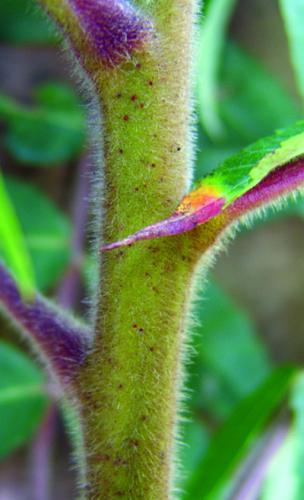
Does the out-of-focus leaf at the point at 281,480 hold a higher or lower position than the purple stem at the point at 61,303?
higher

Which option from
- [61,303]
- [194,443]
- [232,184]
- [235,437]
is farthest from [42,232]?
[232,184]

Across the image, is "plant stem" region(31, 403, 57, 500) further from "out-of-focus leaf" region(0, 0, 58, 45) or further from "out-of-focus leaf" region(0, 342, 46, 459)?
"out-of-focus leaf" region(0, 0, 58, 45)

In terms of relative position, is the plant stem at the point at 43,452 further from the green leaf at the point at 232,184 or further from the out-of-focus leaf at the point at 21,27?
the green leaf at the point at 232,184

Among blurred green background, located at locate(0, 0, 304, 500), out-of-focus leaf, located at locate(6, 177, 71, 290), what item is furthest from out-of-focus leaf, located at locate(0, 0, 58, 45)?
out-of-focus leaf, located at locate(6, 177, 71, 290)

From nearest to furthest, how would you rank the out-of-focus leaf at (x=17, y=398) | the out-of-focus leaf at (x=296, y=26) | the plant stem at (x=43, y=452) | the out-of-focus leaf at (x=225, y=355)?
1. the out-of-focus leaf at (x=296, y=26)
2. the out-of-focus leaf at (x=17, y=398)
3. the plant stem at (x=43, y=452)
4. the out-of-focus leaf at (x=225, y=355)

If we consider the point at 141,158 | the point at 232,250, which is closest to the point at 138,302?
the point at 141,158

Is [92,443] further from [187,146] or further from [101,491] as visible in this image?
[187,146]

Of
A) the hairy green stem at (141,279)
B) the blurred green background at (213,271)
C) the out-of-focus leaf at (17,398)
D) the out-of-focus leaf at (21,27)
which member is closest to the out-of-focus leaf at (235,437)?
the blurred green background at (213,271)
